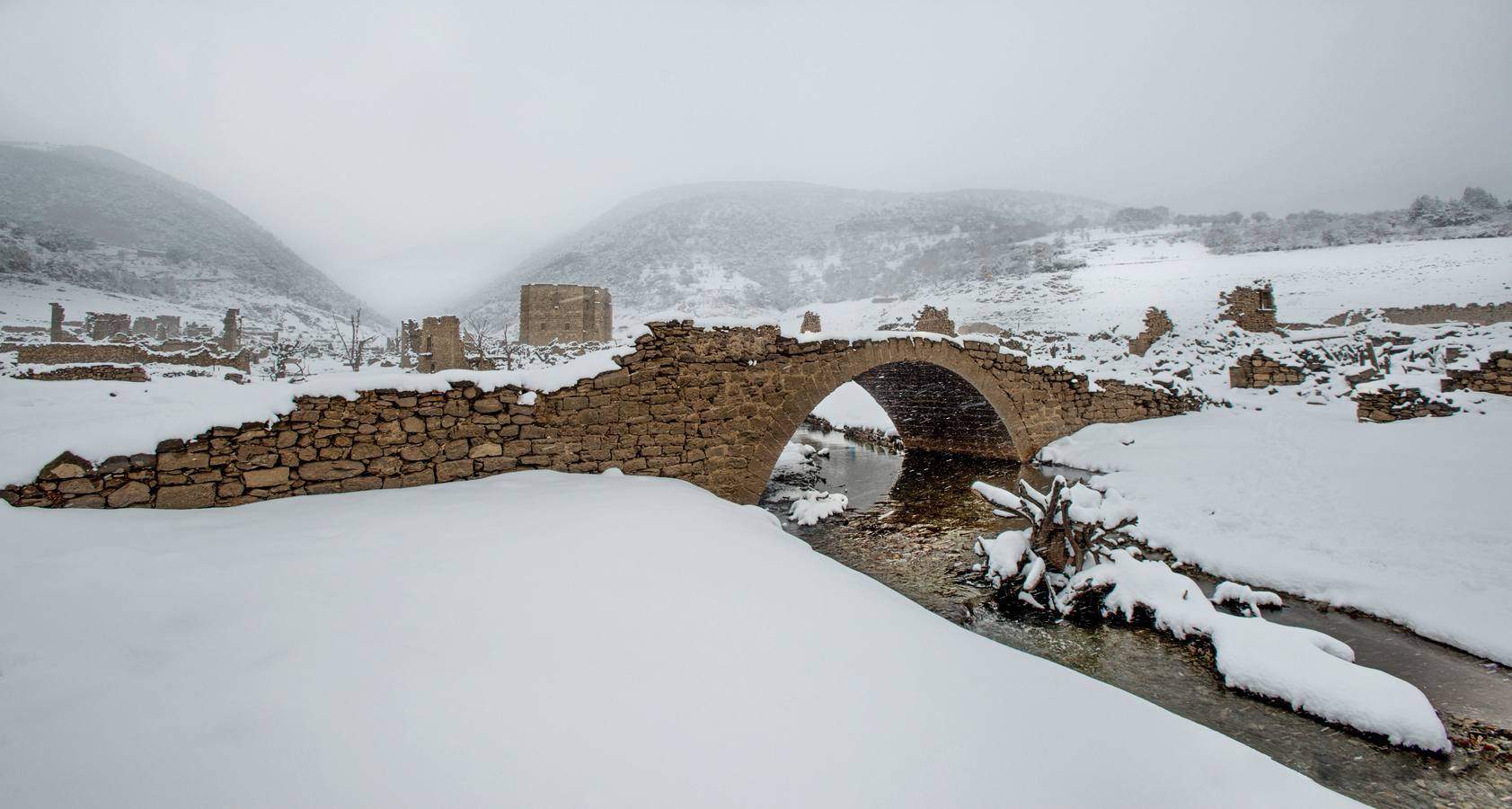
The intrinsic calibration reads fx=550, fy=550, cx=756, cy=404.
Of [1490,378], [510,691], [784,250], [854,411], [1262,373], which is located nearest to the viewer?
[510,691]

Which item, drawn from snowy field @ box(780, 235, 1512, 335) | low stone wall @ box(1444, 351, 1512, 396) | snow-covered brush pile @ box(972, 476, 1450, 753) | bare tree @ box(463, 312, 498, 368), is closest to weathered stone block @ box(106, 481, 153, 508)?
snow-covered brush pile @ box(972, 476, 1450, 753)

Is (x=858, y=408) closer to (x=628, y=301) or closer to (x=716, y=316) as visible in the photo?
(x=716, y=316)

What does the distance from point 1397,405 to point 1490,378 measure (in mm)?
1016

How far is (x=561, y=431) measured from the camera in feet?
20.7

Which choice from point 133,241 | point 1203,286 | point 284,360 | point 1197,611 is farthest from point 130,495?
point 133,241

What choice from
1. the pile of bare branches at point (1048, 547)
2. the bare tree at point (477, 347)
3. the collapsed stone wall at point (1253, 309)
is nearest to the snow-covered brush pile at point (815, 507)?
the pile of bare branches at point (1048, 547)

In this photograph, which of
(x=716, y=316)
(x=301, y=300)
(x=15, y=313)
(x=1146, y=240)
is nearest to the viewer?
(x=716, y=316)

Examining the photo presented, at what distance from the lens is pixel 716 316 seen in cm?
760

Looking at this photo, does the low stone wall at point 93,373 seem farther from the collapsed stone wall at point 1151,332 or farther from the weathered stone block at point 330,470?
the collapsed stone wall at point 1151,332

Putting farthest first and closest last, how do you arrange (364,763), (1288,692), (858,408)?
(858,408)
(1288,692)
(364,763)

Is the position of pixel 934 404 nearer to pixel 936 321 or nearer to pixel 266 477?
pixel 936 321

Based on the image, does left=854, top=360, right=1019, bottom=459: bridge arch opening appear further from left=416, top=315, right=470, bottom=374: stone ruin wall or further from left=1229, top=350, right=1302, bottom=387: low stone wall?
left=416, top=315, right=470, bottom=374: stone ruin wall

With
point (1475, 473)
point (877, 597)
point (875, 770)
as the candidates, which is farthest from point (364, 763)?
point (1475, 473)

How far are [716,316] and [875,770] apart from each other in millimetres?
6304
